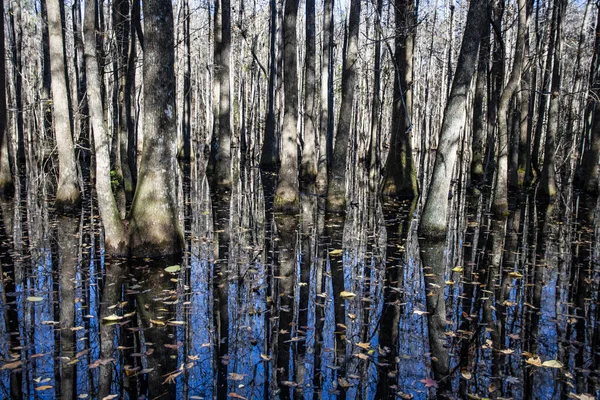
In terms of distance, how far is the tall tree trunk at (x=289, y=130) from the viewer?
11.4m

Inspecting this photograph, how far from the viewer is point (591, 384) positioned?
3.97 m

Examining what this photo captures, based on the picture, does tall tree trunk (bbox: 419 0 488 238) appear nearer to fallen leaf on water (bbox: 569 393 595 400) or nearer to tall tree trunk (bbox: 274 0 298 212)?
tall tree trunk (bbox: 274 0 298 212)

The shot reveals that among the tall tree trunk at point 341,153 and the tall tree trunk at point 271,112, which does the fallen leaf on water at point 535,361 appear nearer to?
the tall tree trunk at point 341,153

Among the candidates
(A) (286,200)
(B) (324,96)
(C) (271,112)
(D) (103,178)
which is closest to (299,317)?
(D) (103,178)

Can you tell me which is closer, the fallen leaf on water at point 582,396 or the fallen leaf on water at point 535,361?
the fallen leaf on water at point 582,396

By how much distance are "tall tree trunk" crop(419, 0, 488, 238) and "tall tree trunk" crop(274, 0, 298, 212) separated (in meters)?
3.55

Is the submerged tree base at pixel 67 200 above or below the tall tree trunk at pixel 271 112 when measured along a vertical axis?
below

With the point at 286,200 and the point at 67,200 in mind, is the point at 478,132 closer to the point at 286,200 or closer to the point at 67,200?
the point at 286,200

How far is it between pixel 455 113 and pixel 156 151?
198 inches

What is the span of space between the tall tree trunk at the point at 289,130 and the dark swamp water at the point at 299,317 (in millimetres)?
2103

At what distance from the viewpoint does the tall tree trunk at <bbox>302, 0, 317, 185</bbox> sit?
581 inches

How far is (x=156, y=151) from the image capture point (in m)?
7.40

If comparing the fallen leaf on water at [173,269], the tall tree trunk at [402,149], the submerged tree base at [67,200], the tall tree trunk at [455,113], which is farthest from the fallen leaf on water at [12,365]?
the tall tree trunk at [402,149]

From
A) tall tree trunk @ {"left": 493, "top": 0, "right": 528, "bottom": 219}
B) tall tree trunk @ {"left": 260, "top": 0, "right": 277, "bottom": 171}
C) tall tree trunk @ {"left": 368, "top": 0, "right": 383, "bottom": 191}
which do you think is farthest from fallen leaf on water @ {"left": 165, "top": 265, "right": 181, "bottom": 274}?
tall tree trunk @ {"left": 260, "top": 0, "right": 277, "bottom": 171}
